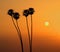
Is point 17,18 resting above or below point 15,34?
above

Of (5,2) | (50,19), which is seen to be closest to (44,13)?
(50,19)

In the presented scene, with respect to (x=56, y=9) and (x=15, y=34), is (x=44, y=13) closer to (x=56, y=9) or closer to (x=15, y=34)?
(x=56, y=9)

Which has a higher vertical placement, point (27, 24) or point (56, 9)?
point (56, 9)

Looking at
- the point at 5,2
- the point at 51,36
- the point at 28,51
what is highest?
the point at 5,2

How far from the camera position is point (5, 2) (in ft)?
10.3

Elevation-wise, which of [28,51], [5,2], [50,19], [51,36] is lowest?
[28,51]

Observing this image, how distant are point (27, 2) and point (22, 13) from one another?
0.16 metres

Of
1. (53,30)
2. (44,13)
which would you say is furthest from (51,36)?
(44,13)

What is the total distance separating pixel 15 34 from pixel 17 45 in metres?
0.15

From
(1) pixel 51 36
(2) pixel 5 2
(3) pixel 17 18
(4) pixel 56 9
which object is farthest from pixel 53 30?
(2) pixel 5 2

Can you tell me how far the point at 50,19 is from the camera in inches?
122

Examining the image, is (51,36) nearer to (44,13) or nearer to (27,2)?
(44,13)

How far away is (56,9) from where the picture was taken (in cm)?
309

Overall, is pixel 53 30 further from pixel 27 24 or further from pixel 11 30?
pixel 11 30
